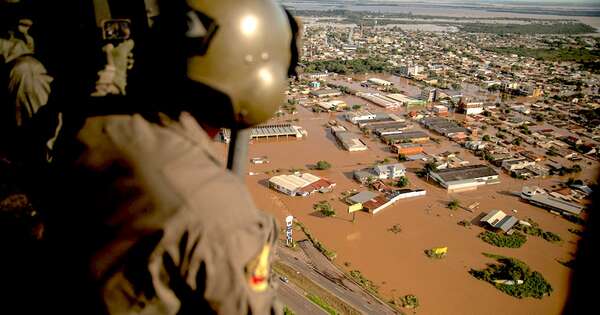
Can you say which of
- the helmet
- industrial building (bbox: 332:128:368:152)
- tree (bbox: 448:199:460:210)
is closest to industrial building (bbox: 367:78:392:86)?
industrial building (bbox: 332:128:368:152)

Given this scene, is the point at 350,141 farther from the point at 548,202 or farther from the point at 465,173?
the point at 548,202

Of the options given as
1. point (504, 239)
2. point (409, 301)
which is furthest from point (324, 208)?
point (504, 239)

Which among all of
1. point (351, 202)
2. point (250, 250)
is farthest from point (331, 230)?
point (250, 250)

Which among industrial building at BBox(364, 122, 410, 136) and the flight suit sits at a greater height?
the flight suit

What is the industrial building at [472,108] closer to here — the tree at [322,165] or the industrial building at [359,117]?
the industrial building at [359,117]

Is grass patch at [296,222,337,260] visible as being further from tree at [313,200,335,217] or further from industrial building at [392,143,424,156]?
industrial building at [392,143,424,156]

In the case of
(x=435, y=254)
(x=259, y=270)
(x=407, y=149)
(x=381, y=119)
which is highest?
(x=259, y=270)
